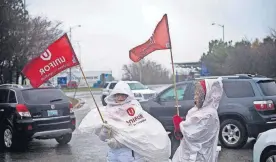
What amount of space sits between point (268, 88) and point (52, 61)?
6.45 m

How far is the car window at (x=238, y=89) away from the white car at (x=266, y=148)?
3478 mm

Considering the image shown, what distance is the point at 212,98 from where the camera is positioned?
4.62 metres

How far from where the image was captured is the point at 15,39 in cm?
2367

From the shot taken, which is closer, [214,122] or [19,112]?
[214,122]

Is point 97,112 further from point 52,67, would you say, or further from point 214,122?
point 214,122

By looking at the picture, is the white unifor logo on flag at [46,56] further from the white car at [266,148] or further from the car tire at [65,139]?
the car tire at [65,139]

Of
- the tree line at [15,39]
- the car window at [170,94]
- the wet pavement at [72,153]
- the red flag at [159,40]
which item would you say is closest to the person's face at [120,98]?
the red flag at [159,40]

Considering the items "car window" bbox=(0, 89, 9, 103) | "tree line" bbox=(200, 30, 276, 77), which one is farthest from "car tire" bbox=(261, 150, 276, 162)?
"tree line" bbox=(200, 30, 276, 77)

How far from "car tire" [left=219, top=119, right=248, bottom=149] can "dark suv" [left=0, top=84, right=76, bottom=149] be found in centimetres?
380

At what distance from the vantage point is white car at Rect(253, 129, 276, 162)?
639 centimetres

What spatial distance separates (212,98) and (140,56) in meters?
1.71

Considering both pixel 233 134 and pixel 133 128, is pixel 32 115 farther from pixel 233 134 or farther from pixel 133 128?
pixel 133 128

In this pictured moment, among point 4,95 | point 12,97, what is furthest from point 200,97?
point 4,95

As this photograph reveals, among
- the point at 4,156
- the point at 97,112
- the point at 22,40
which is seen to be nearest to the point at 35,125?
the point at 4,156
